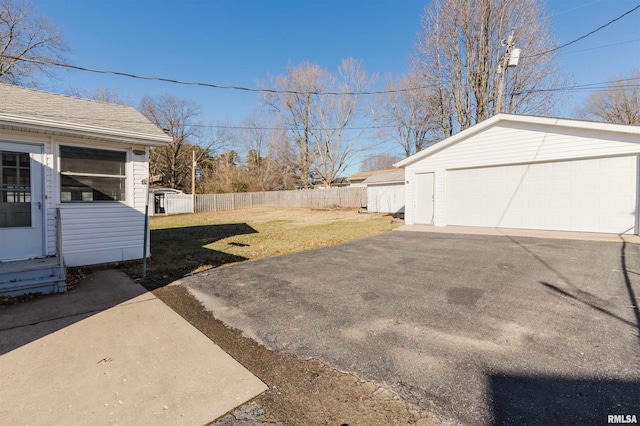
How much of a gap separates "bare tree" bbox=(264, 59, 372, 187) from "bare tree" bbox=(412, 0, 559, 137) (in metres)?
9.69

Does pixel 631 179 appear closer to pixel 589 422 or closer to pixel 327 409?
pixel 589 422

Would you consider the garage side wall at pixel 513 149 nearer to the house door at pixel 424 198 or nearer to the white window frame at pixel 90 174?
the house door at pixel 424 198

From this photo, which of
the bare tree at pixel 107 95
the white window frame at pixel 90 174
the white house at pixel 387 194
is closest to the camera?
the white window frame at pixel 90 174

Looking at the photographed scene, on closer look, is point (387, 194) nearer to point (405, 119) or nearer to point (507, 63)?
point (507, 63)

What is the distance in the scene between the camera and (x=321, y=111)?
29.7 m

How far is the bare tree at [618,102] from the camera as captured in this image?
22438 millimetres

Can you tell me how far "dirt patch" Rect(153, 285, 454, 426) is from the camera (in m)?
1.80

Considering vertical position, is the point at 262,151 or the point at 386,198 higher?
the point at 262,151

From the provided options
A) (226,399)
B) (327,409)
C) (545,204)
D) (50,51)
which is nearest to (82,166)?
(226,399)

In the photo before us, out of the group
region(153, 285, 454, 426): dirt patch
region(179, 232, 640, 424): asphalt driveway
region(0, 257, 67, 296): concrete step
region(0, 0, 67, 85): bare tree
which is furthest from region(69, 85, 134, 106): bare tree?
region(153, 285, 454, 426): dirt patch

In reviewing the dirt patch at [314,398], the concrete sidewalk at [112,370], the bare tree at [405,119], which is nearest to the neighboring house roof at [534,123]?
the dirt patch at [314,398]

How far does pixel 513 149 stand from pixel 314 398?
35.0 feet
